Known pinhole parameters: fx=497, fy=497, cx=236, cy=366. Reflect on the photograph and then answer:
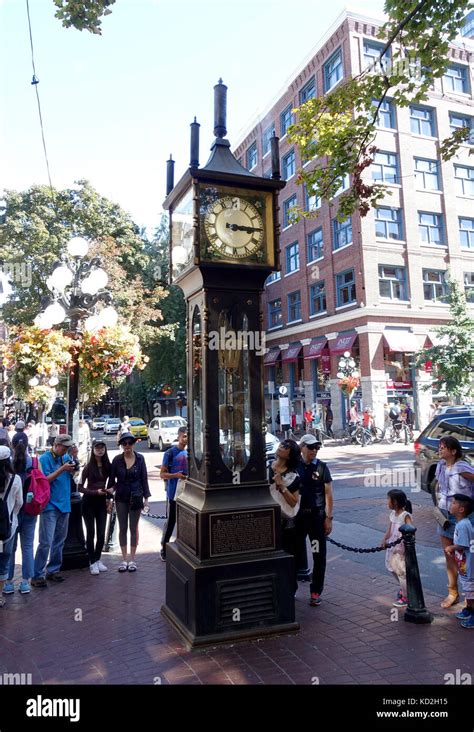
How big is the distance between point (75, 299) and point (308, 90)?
27.7 metres

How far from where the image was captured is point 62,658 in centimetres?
399

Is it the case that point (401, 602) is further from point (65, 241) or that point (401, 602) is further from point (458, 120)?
point (458, 120)

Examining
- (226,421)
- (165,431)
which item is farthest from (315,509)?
(165,431)

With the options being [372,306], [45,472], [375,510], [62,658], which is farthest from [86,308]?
[372,306]

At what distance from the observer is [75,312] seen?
287 inches

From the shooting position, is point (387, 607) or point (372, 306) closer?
point (387, 607)

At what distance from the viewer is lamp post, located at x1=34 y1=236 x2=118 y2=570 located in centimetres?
659

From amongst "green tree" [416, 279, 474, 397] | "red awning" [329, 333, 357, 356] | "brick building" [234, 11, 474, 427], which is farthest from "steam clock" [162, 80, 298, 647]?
"red awning" [329, 333, 357, 356]

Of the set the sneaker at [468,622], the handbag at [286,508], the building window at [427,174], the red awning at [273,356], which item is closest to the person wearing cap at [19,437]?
the handbag at [286,508]

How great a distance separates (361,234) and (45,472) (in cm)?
2234

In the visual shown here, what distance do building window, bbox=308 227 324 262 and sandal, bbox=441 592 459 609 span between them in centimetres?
2531

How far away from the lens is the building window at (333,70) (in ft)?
86.9

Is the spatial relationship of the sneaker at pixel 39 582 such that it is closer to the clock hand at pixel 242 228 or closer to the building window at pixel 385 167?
the clock hand at pixel 242 228
